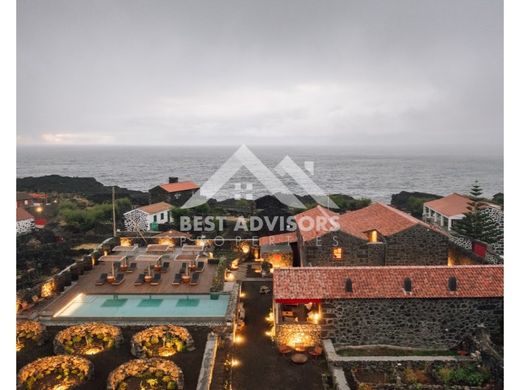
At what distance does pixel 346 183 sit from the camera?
13075cm

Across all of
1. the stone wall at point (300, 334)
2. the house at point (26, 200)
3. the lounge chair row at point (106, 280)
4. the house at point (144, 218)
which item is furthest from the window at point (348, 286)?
the house at point (26, 200)

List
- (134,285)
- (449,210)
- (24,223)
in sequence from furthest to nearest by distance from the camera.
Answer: (24,223) < (449,210) < (134,285)

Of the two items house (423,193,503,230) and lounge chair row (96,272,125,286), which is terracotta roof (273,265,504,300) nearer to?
lounge chair row (96,272,125,286)

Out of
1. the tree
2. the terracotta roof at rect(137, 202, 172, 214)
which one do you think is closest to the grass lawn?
the tree

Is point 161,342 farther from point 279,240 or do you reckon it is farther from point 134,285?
point 279,240

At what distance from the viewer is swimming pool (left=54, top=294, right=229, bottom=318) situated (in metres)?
19.1

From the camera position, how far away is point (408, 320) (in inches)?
664

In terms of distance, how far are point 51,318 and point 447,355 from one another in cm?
1749

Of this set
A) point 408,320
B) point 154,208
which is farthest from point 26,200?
point 408,320

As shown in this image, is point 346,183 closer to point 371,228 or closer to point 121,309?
point 371,228

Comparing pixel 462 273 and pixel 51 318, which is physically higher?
pixel 462 273

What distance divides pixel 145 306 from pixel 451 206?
33.1 m

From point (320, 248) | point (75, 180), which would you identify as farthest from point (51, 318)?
point (75, 180)
